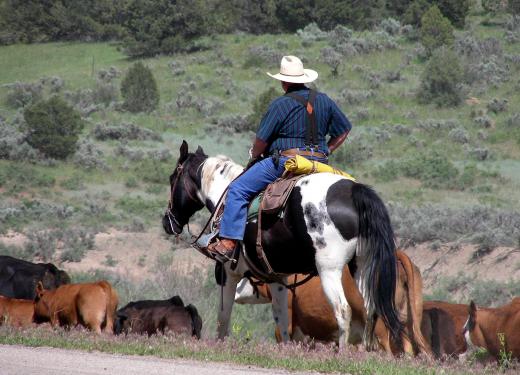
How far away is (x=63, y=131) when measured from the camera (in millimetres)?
34188

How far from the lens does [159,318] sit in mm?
11773

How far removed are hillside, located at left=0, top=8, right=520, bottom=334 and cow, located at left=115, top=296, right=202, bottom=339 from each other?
98.0 inches

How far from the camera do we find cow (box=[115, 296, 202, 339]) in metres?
11.6

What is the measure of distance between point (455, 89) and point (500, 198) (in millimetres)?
13957

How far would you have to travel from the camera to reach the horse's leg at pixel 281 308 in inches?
389

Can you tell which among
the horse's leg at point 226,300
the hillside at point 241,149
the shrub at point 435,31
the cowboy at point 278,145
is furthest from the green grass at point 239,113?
the cowboy at point 278,145

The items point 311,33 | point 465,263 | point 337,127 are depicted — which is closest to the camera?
point 337,127

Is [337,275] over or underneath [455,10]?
over

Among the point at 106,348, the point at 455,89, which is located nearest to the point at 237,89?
the point at 455,89

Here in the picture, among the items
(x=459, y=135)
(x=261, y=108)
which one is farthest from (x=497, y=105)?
(x=261, y=108)

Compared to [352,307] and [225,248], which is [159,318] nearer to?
[352,307]

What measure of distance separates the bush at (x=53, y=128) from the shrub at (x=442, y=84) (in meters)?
14.8

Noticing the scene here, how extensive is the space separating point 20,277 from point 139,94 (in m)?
29.1

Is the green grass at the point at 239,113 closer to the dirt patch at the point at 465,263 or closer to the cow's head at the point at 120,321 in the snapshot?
the dirt patch at the point at 465,263
